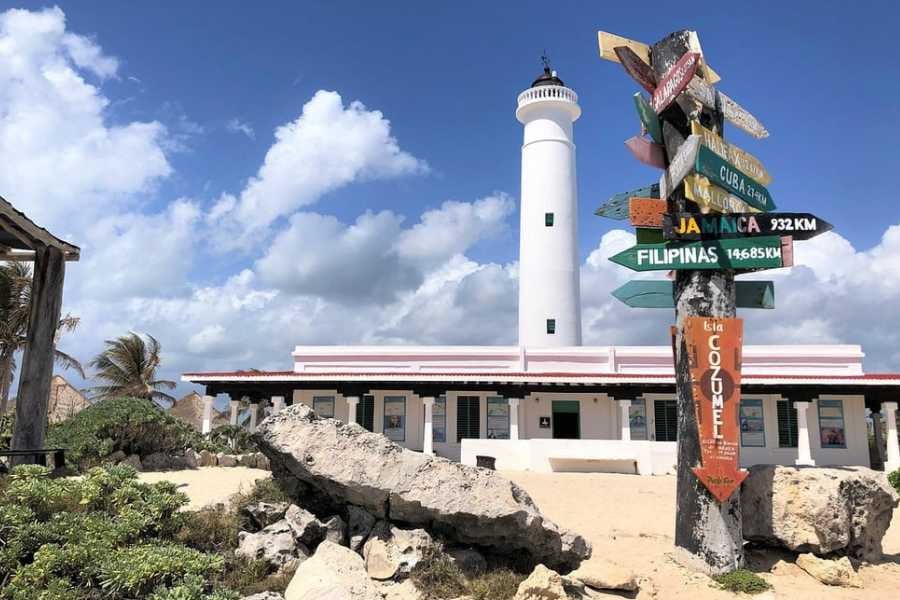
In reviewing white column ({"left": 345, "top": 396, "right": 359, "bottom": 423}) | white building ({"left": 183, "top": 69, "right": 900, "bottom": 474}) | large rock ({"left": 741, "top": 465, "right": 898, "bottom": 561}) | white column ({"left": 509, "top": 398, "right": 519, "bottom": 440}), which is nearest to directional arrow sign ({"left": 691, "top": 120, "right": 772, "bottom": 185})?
large rock ({"left": 741, "top": 465, "right": 898, "bottom": 561})

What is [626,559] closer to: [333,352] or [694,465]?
[694,465]

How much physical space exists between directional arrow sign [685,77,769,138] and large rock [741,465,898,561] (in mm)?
4698

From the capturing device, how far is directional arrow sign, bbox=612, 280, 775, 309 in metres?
8.41

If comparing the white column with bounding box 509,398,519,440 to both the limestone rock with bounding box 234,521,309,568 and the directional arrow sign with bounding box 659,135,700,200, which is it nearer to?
the directional arrow sign with bounding box 659,135,700,200

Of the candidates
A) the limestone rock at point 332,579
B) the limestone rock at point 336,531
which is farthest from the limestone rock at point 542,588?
the limestone rock at point 336,531

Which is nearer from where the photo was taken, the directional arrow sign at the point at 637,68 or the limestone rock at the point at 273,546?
the limestone rock at the point at 273,546

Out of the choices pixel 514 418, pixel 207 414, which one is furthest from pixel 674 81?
pixel 207 414

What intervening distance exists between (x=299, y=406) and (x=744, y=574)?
5296 mm

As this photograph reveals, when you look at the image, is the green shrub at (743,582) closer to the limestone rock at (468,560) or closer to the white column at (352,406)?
the limestone rock at (468,560)

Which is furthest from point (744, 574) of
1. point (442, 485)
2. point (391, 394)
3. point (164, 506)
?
point (391, 394)

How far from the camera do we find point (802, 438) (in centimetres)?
1795

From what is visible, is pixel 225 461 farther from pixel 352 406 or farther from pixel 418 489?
pixel 418 489

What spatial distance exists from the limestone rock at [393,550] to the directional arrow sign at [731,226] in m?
4.88

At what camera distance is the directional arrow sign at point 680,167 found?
7801mm
